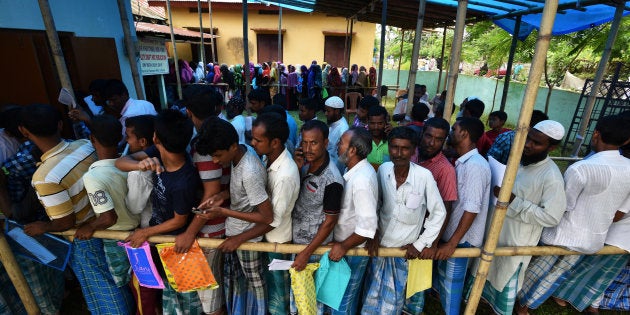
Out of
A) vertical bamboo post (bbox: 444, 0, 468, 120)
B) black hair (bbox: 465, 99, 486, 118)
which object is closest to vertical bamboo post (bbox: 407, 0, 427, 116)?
vertical bamboo post (bbox: 444, 0, 468, 120)

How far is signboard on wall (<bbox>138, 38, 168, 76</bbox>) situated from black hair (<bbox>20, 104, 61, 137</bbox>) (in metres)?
4.95

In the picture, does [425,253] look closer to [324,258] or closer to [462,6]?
[324,258]

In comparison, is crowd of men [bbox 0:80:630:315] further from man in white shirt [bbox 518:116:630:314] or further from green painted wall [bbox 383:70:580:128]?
green painted wall [bbox 383:70:580:128]

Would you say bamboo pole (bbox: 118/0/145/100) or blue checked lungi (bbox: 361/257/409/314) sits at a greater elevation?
bamboo pole (bbox: 118/0/145/100)

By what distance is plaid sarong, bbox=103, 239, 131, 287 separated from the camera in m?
2.47

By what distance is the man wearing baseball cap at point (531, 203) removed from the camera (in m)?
2.32

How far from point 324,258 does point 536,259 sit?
2025mm

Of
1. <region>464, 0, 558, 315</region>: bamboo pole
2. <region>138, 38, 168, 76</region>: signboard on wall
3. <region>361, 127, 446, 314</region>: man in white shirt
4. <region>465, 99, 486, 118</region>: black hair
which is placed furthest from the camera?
<region>138, 38, 168, 76</region>: signboard on wall

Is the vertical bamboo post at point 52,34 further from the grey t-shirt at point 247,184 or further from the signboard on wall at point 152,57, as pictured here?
the signboard on wall at point 152,57

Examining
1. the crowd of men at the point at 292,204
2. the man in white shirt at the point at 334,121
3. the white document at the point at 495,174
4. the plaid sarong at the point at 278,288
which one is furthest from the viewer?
the man in white shirt at the point at 334,121

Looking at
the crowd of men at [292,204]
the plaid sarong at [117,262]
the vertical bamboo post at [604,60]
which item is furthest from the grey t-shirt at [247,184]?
the vertical bamboo post at [604,60]

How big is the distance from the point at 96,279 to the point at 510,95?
13313 mm

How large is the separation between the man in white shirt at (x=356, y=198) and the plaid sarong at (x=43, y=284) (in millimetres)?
2578

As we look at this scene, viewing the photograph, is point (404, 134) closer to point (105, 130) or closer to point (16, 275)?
point (105, 130)
